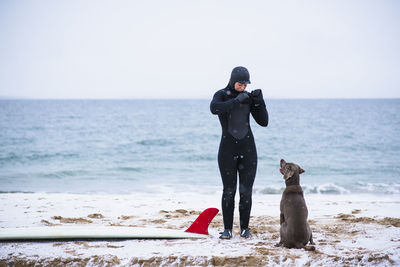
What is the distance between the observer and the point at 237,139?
423 centimetres

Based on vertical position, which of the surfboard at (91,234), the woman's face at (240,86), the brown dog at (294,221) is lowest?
the surfboard at (91,234)

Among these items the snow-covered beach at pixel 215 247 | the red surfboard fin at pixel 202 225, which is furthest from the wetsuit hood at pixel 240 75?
the snow-covered beach at pixel 215 247

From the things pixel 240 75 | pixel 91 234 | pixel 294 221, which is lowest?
pixel 91 234

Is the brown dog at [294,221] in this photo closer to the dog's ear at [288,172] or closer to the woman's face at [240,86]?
the dog's ear at [288,172]

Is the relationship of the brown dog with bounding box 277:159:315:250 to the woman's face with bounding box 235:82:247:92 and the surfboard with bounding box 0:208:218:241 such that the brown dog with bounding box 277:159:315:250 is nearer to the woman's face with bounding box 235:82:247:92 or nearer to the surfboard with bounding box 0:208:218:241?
the surfboard with bounding box 0:208:218:241

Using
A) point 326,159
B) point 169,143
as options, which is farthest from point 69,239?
point 169,143

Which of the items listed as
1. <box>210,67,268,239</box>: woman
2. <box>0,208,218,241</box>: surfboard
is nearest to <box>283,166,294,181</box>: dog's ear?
<box>210,67,268,239</box>: woman

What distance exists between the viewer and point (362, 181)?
44.7ft

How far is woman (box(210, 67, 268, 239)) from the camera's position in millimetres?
4203

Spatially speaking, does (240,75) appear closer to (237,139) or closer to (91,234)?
(237,139)

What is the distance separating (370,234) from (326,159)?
50.4 ft

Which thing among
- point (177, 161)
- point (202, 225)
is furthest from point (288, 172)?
point (177, 161)

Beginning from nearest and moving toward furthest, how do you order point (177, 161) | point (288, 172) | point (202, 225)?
1. point (288, 172)
2. point (202, 225)
3. point (177, 161)

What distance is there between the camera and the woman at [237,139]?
4.20 meters
